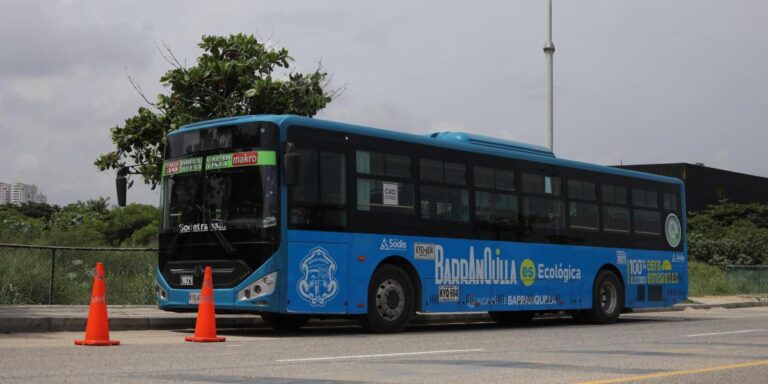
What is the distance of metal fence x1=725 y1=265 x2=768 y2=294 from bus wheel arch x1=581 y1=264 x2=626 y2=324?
21142 mm

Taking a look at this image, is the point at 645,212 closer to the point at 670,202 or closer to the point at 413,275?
the point at 670,202

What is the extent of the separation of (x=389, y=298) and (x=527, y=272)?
151 inches

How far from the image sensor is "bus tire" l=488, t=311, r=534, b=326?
20719 millimetres

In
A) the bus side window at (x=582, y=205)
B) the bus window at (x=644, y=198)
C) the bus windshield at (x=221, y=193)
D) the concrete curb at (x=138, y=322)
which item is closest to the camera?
the concrete curb at (x=138, y=322)

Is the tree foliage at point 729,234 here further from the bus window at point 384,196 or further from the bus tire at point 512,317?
the bus window at point 384,196

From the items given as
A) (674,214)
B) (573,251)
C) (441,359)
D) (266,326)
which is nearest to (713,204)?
(674,214)

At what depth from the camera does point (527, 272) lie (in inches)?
727

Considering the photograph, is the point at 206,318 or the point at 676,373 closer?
the point at 676,373

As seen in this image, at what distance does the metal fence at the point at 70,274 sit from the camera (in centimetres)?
1942

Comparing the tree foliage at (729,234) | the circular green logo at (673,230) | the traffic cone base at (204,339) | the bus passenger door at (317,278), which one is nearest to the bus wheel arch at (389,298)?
the bus passenger door at (317,278)

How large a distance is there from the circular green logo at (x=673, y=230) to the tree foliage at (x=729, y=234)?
30138mm

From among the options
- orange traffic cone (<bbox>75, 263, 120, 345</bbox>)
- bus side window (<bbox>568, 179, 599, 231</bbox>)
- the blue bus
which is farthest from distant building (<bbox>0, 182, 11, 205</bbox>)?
orange traffic cone (<bbox>75, 263, 120, 345</bbox>)

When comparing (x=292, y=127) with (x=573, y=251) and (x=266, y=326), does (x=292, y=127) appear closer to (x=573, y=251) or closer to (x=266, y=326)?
(x=266, y=326)

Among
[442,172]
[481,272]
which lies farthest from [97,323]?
[481,272]
